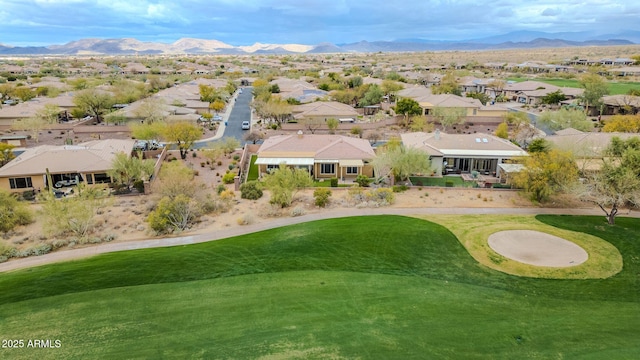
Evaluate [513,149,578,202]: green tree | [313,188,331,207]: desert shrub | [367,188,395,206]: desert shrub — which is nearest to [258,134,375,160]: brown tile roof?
[367,188,395,206]: desert shrub

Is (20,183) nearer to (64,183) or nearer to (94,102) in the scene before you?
(64,183)

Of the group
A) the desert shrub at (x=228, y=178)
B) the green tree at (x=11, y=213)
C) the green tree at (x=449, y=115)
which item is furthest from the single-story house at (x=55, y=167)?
the green tree at (x=449, y=115)

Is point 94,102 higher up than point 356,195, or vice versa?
point 94,102

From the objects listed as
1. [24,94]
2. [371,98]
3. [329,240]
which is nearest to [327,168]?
[329,240]

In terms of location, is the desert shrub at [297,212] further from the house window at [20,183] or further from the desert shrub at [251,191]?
the house window at [20,183]

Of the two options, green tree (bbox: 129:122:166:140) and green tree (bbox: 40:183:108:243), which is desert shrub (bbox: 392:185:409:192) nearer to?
green tree (bbox: 40:183:108:243)
